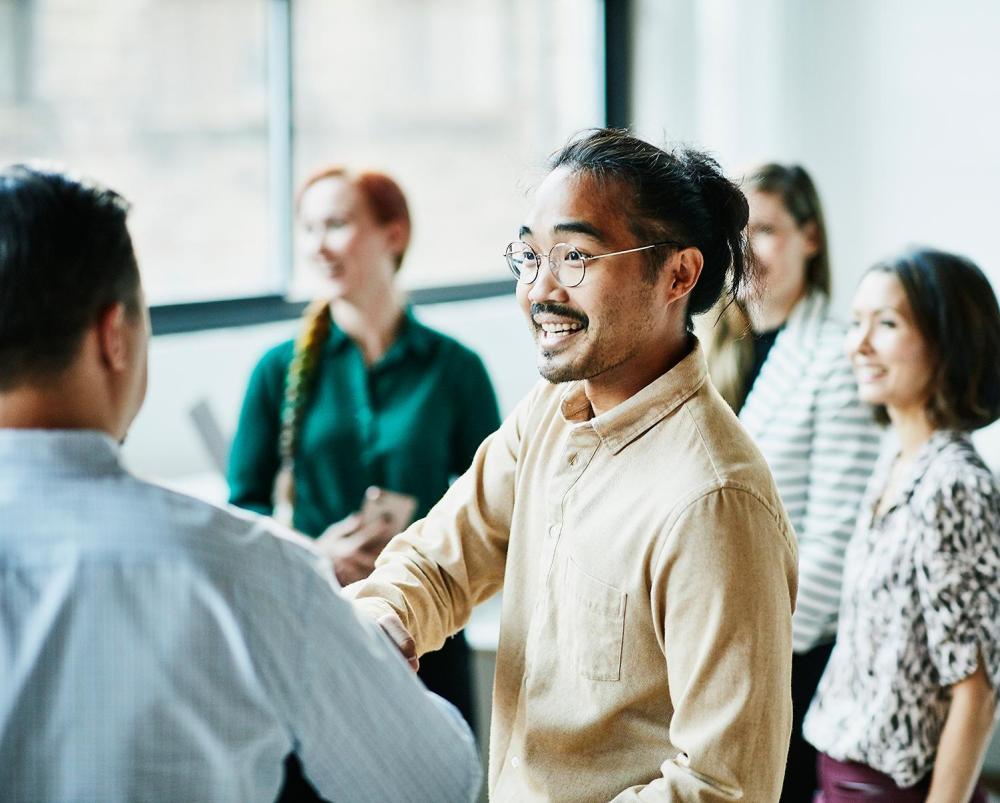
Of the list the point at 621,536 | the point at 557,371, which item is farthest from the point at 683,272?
the point at 621,536

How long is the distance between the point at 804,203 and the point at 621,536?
61.8 inches

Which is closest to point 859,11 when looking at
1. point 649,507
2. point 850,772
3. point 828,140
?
point 828,140

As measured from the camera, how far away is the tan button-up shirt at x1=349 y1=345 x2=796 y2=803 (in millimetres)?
1212

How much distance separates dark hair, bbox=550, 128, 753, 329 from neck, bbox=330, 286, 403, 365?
116 cm

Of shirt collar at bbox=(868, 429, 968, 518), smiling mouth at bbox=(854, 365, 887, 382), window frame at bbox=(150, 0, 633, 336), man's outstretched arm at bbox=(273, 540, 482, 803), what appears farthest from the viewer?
window frame at bbox=(150, 0, 633, 336)

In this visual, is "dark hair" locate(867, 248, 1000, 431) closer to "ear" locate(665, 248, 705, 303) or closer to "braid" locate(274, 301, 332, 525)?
"ear" locate(665, 248, 705, 303)

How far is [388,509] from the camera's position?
238 cm

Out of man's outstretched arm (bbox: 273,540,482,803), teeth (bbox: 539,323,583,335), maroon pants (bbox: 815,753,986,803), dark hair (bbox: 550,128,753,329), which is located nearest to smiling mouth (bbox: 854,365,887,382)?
maroon pants (bbox: 815,753,986,803)

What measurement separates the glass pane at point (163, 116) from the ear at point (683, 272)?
7.44 ft

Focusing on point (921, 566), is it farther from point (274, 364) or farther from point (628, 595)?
point (274, 364)

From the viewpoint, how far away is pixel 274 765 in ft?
3.65

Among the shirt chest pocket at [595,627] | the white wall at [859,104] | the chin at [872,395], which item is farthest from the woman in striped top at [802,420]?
the white wall at [859,104]

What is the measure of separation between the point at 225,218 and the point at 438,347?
59.5 inches

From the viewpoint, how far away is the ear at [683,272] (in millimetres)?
1438
